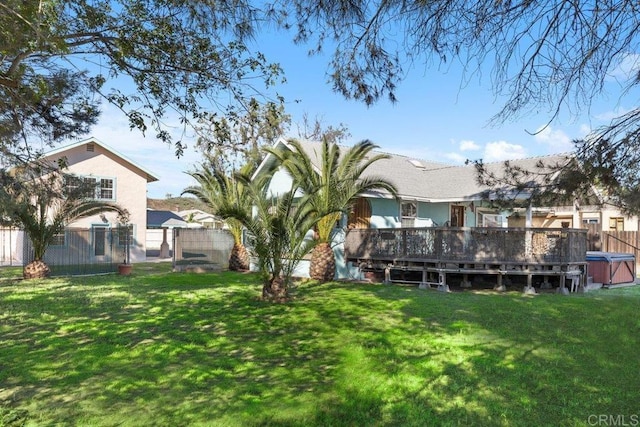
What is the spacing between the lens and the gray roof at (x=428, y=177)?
62.6 ft

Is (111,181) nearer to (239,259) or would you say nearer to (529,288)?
(239,259)

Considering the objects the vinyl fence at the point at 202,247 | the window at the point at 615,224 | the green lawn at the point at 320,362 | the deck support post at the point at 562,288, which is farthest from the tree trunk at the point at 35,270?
the window at the point at 615,224

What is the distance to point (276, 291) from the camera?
12383 mm

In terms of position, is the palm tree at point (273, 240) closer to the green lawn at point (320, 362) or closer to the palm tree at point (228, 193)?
the green lawn at point (320, 362)

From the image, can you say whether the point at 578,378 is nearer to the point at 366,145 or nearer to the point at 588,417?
the point at 588,417

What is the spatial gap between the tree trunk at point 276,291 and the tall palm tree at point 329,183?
384 cm

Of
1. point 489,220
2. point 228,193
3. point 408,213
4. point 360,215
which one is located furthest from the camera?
point 489,220

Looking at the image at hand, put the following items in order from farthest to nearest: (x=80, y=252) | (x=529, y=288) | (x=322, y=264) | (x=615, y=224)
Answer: (x=615, y=224), (x=80, y=252), (x=322, y=264), (x=529, y=288)

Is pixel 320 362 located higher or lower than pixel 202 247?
lower

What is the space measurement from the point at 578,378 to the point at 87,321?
936 cm

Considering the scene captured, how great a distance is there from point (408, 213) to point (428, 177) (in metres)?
3.26

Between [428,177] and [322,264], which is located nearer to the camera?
[322,264]

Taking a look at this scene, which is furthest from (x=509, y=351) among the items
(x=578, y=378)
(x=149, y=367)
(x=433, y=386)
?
(x=149, y=367)

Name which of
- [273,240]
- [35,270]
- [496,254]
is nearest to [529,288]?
[496,254]
